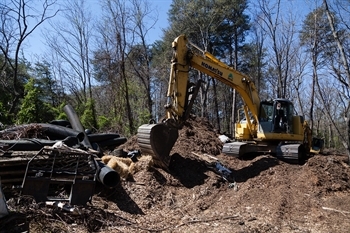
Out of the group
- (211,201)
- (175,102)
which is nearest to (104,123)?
(175,102)

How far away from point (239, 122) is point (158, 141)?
4680mm

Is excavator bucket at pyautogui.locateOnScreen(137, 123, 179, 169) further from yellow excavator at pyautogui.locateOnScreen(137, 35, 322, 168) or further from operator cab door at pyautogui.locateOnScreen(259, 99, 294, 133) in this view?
operator cab door at pyautogui.locateOnScreen(259, 99, 294, 133)

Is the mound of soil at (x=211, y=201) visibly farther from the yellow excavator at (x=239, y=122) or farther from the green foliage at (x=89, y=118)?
the green foliage at (x=89, y=118)

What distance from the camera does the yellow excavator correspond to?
859cm

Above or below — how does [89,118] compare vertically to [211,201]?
above

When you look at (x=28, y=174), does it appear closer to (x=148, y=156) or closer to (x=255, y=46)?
(x=148, y=156)

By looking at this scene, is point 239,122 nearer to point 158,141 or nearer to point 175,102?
point 175,102

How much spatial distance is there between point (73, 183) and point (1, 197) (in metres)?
1.53

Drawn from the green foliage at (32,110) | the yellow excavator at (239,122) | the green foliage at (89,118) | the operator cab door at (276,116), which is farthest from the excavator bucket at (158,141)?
the green foliage at (89,118)

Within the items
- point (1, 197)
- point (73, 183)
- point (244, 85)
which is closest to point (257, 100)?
point (244, 85)

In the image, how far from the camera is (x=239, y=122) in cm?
1212

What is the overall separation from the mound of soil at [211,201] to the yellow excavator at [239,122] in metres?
0.49

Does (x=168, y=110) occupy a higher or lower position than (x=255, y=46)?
lower

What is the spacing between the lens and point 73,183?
5625mm
